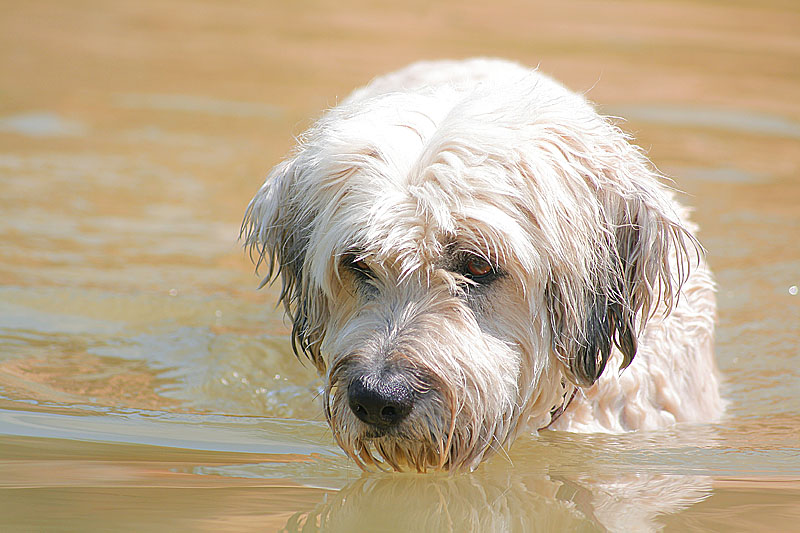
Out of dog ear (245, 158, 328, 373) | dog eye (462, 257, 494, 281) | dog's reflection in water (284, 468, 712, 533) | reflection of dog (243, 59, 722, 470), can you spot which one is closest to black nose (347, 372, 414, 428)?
reflection of dog (243, 59, 722, 470)

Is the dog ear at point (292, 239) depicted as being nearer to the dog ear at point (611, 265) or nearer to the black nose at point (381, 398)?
the black nose at point (381, 398)

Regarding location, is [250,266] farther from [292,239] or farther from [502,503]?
[502,503]

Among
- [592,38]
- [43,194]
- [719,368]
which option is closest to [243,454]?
[719,368]

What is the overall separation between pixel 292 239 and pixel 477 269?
3.09 ft

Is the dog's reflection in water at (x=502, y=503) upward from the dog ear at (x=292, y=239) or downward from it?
downward

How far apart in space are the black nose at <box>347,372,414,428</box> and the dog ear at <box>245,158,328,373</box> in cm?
70

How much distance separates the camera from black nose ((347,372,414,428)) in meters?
3.40

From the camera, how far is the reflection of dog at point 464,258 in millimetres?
3551

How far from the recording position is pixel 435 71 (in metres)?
6.50

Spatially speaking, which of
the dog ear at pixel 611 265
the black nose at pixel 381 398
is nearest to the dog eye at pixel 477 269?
the dog ear at pixel 611 265

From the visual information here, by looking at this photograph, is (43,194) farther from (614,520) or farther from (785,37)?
(785,37)

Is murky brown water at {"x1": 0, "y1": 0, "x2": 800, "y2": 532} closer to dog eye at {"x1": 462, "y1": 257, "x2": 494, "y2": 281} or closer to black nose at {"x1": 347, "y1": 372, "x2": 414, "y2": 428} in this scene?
black nose at {"x1": 347, "y1": 372, "x2": 414, "y2": 428}

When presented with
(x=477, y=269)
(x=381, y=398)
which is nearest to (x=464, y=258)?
(x=477, y=269)

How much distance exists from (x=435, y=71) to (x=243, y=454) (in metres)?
3.19
